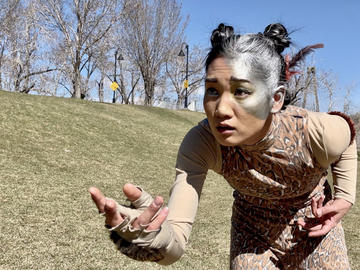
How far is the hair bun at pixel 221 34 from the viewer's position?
1954 mm

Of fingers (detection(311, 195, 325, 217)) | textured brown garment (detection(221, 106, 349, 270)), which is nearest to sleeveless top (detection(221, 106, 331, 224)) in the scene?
textured brown garment (detection(221, 106, 349, 270))

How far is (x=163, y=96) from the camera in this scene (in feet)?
127

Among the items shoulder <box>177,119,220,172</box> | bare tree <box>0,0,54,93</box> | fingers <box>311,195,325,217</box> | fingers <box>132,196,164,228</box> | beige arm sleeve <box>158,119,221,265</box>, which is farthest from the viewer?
bare tree <box>0,0,54,93</box>

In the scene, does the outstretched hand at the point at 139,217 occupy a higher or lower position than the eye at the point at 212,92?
lower

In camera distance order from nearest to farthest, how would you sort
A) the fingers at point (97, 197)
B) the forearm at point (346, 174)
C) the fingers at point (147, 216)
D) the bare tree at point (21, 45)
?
1. the fingers at point (97, 197)
2. the fingers at point (147, 216)
3. the forearm at point (346, 174)
4. the bare tree at point (21, 45)

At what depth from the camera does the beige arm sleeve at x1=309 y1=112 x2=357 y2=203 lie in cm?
203

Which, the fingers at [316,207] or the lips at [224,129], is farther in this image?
the fingers at [316,207]

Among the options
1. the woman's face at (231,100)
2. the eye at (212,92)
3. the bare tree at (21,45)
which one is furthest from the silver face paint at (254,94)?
the bare tree at (21,45)

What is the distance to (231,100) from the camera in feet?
5.90

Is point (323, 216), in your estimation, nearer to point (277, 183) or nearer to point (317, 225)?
point (317, 225)

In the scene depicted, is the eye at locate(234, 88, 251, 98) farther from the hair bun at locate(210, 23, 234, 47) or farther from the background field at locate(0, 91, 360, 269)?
the background field at locate(0, 91, 360, 269)

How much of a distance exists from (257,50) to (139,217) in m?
1.00

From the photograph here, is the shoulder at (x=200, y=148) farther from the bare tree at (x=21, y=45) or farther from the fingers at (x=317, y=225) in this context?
the bare tree at (x=21, y=45)

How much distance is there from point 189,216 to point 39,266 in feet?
8.28
